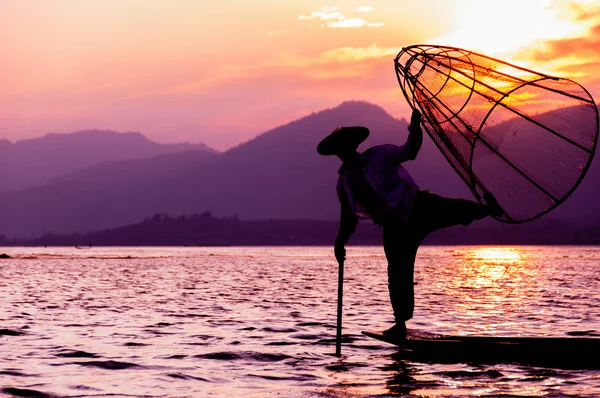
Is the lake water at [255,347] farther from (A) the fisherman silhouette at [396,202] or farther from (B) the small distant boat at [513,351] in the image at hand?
(A) the fisherman silhouette at [396,202]

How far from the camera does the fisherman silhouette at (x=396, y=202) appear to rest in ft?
38.2

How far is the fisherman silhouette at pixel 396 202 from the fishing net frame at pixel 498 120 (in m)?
0.51

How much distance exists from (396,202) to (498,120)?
209 cm

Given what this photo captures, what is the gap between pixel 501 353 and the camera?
441 inches

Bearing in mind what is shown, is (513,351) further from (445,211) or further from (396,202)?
(396,202)

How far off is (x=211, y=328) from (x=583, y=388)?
335 inches

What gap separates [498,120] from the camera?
12648 mm

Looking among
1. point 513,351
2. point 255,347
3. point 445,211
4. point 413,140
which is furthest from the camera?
point 255,347

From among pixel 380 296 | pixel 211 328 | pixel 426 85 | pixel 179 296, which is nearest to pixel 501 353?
pixel 426 85

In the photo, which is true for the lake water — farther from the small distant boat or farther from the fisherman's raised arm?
the fisherman's raised arm

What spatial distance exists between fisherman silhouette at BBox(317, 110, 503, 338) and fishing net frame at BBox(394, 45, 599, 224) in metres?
0.51

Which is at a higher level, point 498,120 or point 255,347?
point 498,120

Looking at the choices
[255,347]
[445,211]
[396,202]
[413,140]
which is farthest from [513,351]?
[255,347]

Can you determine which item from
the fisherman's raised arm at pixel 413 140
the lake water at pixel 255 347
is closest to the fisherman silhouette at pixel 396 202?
the fisherman's raised arm at pixel 413 140
